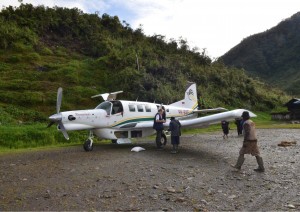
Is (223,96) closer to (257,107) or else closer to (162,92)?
(257,107)

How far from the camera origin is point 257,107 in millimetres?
47625

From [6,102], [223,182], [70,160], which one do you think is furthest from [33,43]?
[223,182]

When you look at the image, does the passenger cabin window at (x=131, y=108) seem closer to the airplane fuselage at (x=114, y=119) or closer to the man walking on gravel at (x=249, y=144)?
the airplane fuselage at (x=114, y=119)

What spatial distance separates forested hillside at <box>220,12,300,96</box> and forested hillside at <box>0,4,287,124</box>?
67781 millimetres

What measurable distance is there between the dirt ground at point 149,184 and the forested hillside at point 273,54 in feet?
342

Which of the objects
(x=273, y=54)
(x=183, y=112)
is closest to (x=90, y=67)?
(x=183, y=112)

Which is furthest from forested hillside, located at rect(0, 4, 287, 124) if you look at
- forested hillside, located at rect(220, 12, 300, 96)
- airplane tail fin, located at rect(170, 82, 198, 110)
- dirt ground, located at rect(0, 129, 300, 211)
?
forested hillside, located at rect(220, 12, 300, 96)

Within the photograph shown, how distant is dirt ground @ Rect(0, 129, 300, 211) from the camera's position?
23.5 ft

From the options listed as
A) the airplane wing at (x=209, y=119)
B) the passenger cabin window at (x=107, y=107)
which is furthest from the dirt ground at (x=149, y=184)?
the passenger cabin window at (x=107, y=107)

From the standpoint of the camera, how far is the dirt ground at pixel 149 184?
717 centimetres

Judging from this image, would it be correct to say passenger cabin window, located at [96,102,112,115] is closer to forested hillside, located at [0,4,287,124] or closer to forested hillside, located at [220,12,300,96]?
forested hillside, located at [0,4,287,124]

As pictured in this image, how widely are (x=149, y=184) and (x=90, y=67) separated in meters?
34.2

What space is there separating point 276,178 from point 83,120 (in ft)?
→ 31.9

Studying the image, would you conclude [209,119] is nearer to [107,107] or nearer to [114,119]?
[114,119]
